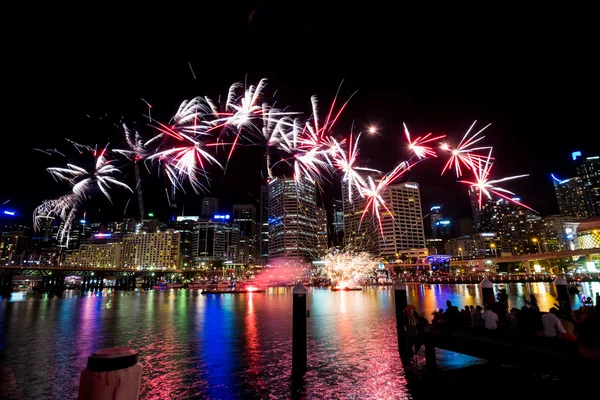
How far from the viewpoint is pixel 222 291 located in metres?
101

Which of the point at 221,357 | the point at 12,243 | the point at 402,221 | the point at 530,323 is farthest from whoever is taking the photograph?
the point at 402,221

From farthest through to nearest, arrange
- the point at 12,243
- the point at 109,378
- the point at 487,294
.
Result: the point at 12,243 → the point at 487,294 → the point at 109,378

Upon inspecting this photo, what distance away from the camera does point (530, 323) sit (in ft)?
39.1

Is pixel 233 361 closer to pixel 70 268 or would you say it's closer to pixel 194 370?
pixel 194 370

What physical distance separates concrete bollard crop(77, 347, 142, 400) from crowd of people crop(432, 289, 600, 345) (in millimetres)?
12968

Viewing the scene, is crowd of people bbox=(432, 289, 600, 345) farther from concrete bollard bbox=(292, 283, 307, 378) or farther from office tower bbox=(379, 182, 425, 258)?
office tower bbox=(379, 182, 425, 258)

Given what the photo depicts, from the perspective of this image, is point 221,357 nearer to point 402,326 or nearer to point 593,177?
point 402,326

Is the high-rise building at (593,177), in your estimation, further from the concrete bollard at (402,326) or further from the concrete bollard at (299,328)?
the concrete bollard at (299,328)

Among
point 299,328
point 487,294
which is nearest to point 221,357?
point 299,328

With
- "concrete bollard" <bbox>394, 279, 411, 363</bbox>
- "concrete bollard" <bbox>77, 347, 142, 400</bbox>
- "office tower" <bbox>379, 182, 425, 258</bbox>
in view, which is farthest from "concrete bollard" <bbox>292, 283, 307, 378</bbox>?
"office tower" <bbox>379, 182, 425, 258</bbox>

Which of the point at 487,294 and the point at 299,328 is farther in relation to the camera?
the point at 487,294

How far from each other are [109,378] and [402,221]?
200969 mm

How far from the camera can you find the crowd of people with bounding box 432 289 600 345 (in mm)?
11258

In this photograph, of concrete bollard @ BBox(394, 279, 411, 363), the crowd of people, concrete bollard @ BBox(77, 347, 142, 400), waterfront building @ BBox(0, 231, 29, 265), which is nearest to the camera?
concrete bollard @ BBox(77, 347, 142, 400)
